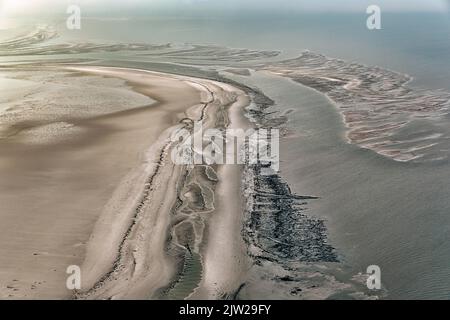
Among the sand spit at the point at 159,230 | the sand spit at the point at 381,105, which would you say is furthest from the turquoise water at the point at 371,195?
the sand spit at the point at 159,230

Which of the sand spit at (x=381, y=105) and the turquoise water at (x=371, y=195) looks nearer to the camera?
the turquoise water at (x=371, y=195)

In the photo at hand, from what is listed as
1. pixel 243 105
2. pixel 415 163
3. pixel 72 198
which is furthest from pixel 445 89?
pixel 72 198

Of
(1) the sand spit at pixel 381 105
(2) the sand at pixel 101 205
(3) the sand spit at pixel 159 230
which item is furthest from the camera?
(1) the sand spit at pixel 381 105

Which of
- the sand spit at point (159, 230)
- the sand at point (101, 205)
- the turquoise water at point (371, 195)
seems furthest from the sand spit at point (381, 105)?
the sand spit at point (159, 230)

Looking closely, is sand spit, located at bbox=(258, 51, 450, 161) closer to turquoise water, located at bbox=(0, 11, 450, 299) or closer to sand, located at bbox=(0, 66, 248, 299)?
turquoise water, located at bbox=(0, 11, 450, 299)

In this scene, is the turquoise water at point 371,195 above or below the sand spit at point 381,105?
below

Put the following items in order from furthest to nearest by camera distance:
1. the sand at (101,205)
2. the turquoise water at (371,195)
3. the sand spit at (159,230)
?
the turquoise water at (371,195)
the sand at (101,205)
the sand spit at (159,230)

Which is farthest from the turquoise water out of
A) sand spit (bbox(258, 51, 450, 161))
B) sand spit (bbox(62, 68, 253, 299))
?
sand spit (bbox(62, 68, 253, 299))

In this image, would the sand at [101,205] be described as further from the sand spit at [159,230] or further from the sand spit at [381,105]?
the sand spit at [381,105]

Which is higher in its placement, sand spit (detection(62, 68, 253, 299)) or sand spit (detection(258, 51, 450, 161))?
sand spit (detection(258, 51, 450, 161))
